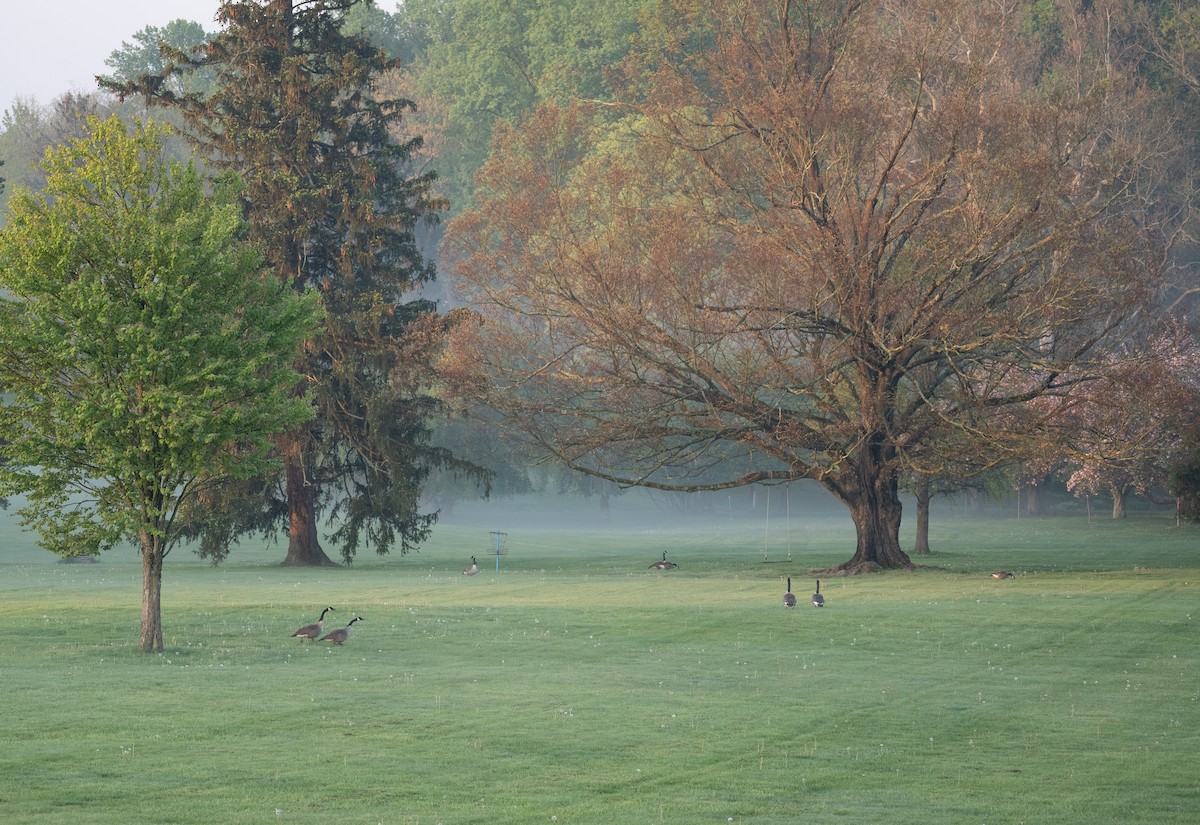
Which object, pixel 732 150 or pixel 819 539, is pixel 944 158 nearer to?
pixel 732 150

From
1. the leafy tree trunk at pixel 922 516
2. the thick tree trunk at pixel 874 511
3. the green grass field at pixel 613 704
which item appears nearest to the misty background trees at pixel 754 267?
the thick tree trunk at pixel 874 511

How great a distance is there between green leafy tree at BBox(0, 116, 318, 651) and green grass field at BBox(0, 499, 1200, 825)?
9.94 feet

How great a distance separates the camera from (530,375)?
48125 millimetres

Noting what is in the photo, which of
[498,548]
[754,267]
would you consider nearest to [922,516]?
[498,548]

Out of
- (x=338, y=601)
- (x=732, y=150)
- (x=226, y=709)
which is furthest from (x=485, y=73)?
(x=226, y=709)

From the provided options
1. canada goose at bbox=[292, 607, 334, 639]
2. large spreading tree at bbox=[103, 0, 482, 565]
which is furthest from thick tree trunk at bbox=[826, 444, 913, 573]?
canada goose at bbox=[292, 607, 334, 639]

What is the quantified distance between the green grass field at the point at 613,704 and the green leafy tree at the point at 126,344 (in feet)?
9.94

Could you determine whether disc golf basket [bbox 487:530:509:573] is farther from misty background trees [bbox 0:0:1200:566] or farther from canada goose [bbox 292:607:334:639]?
→ canada goose [bbox 292:607:334:639]

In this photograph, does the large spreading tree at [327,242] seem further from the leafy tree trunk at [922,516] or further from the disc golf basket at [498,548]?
the leafy tree trunk at [922,516]

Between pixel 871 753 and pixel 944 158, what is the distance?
29.7m

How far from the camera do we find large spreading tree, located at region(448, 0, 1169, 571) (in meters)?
43.8

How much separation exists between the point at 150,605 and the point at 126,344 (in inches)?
189

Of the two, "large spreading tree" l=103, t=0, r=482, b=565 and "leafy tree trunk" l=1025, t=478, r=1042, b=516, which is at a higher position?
"large spreading tree" l=103, t=0, r=482, b=565

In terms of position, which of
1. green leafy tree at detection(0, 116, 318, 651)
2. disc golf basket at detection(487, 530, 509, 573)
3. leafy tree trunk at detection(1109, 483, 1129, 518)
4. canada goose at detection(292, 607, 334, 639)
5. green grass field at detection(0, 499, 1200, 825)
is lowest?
green grass field at detection(0, 499, 1200, 825)
